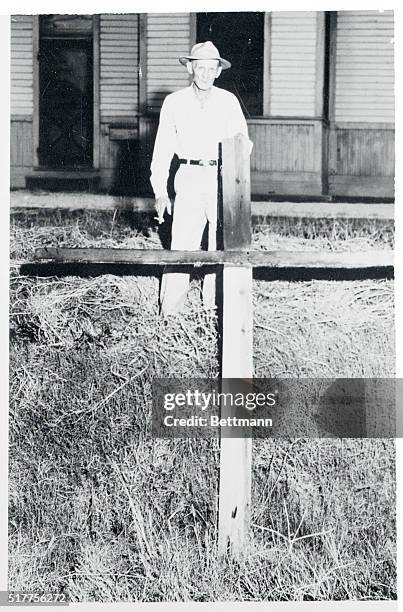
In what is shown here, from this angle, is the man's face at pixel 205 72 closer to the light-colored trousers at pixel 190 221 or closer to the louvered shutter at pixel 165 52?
the louvered shutter at pixel 165 52

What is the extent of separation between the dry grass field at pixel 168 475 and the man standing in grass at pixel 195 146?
94mm

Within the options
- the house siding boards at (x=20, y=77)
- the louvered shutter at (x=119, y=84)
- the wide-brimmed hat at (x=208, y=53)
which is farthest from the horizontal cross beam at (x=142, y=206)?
the louvered shutter at (x=119, y=84)

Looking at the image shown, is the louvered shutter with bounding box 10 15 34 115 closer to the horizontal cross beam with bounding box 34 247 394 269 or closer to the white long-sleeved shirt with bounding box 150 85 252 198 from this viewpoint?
the white long-sleeved shirt with bounding box 150 85 252 198

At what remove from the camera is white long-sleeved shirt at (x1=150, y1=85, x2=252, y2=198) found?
4414mm

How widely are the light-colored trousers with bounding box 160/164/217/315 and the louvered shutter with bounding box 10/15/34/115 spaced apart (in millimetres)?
866

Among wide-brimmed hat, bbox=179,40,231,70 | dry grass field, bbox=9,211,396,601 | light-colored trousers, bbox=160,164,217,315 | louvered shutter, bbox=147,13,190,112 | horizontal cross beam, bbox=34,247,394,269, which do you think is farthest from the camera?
louvered shutter, bbox=147,13,190,112

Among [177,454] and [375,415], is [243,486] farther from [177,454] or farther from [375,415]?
[375,415]

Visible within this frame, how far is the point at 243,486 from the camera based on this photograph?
390 cm

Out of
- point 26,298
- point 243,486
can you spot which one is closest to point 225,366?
point 243,486

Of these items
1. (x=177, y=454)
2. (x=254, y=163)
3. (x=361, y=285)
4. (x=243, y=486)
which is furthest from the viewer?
(x=254, y=163)

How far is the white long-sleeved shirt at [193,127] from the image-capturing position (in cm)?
441

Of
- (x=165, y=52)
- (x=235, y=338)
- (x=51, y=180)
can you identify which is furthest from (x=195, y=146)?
(x=165, y=52)

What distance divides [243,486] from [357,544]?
0.63 meters

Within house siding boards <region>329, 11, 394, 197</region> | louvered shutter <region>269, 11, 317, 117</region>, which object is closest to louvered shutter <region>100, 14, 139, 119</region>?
louvered shutter <region>269, 11, 317, 117</region>
